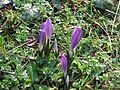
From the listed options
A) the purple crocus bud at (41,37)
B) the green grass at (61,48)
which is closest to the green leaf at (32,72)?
the green grass at (61,48)

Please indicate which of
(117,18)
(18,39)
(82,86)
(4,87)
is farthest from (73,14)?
(4,87)

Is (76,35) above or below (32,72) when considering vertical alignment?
above

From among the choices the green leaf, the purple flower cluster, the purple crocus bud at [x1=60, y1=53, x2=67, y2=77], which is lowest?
the green leaf

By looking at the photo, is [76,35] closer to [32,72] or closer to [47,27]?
[47,27]

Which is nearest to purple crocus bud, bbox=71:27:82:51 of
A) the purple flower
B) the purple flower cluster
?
the purple flower cluster

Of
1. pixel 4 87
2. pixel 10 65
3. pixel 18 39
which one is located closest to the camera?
pixel 4 87

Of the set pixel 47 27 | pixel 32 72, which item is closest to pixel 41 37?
pixel 47 27

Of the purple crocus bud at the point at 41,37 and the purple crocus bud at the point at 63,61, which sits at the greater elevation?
the purple crocus bud at the point at 41,37

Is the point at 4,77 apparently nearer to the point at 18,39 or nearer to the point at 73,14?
the point at 18,39

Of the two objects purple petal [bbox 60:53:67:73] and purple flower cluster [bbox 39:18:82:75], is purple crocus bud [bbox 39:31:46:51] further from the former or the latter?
purple petal [bbox 60:53:67:73]

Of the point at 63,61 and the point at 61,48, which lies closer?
the point at 63,61

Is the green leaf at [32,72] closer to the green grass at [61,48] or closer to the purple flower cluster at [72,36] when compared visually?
the green grass at [61,48]
